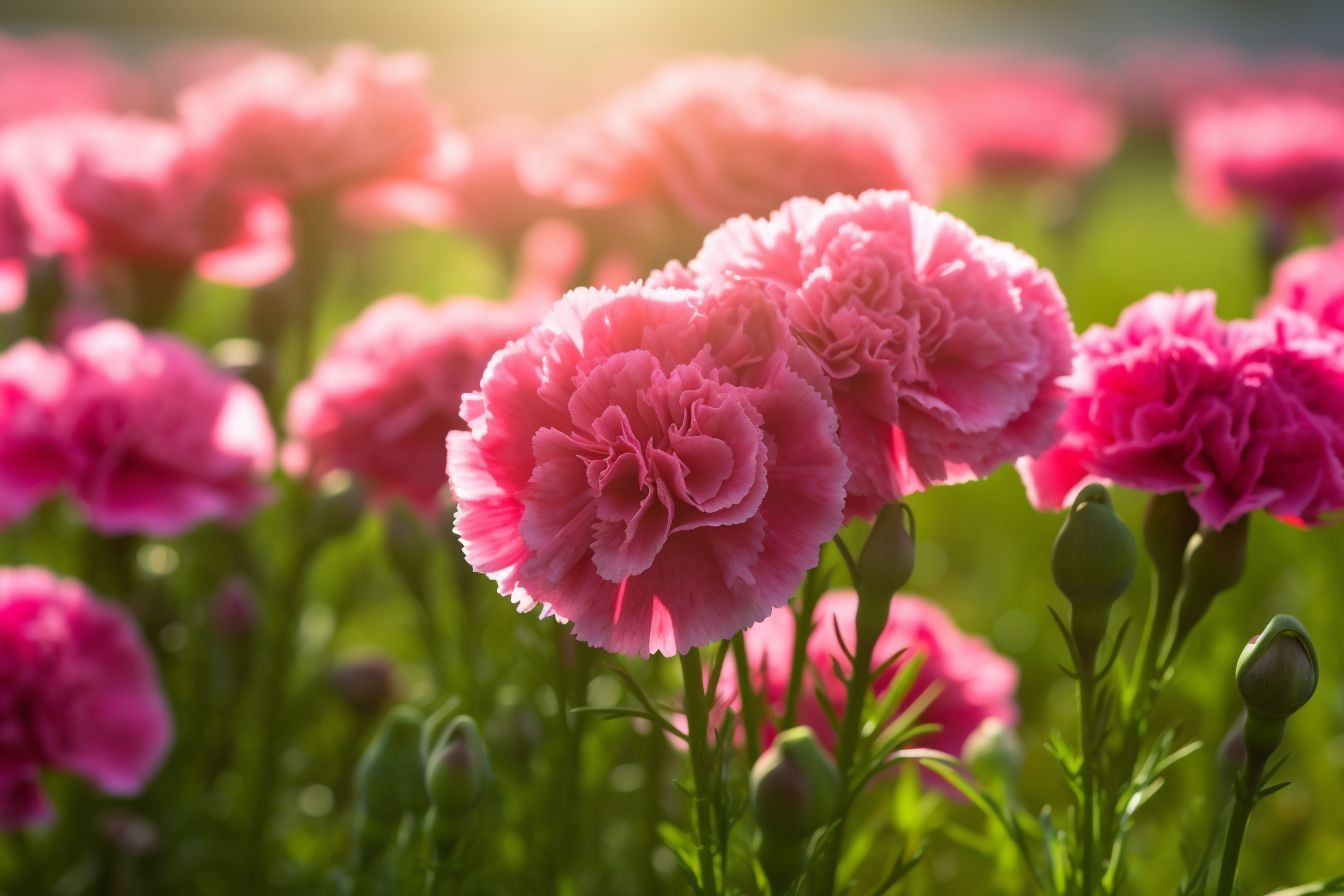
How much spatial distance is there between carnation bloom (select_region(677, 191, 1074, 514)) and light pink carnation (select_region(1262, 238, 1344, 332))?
402 mm

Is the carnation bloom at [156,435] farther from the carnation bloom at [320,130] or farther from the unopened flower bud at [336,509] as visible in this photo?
the carnation bloom at [320,130]

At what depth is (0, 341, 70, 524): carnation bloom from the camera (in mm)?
1749

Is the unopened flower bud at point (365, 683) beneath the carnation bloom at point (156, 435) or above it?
beneath

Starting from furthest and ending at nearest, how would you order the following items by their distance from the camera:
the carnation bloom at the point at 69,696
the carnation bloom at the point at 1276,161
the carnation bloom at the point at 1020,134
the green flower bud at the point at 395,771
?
the carnation bloom at the point at 1020,134 < the carnation bloom at the point at 1276,161 < the carnation bloom at the point at 69,696 < the green flower bud at the point at 395,771

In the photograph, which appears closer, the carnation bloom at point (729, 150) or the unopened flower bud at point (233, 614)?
the carnation bloom at point (729, 150)

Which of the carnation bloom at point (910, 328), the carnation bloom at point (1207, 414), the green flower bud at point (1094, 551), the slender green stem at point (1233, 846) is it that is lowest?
the slender green stem at point (1233, 846)

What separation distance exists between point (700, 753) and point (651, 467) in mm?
263

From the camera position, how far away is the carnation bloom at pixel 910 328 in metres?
1.09

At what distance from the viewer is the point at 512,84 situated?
6.92m

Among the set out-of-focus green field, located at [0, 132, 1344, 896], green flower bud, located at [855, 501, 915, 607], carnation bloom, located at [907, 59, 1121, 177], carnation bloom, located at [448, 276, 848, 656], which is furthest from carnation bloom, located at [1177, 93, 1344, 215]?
carnation bloom, located at [448, 276, 848, 656]

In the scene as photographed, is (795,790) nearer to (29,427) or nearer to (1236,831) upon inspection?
(1236,831)

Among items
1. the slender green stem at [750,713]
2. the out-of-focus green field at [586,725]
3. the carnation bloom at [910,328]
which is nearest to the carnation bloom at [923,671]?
the out-of-focus green field at [586,725]

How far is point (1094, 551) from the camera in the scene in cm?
117

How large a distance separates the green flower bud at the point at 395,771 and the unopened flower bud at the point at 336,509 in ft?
1.47
